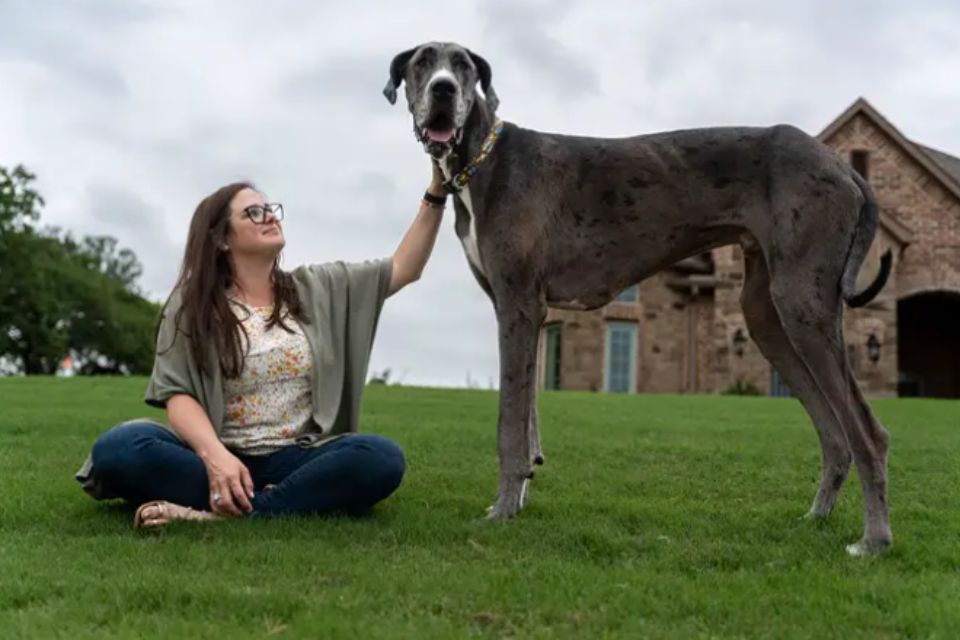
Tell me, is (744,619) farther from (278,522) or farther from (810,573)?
(278,522)

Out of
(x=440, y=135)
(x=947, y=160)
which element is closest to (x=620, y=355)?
(x=947, y=160)

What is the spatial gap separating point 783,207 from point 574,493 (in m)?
2.22

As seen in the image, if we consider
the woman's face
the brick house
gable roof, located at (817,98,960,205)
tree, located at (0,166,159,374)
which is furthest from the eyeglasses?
tree, located at (0,166,159,374)

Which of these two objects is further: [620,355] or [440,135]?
[620,355]

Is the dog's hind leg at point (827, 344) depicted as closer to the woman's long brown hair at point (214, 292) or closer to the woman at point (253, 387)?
the woman at point (253, 387)

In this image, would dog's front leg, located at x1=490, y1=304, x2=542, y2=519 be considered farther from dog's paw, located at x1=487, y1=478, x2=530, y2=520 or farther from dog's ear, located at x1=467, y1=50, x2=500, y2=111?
dog's ear, located at x1=467, y1=50, x2=500, y2=111

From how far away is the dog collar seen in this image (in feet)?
17.3

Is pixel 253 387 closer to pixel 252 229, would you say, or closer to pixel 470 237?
pixel 252 229

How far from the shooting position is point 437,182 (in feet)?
18.1

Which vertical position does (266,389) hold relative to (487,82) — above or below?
below

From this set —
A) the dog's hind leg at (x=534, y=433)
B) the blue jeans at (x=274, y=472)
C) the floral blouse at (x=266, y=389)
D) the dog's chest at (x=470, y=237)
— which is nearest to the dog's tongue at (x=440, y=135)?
the dog's chest at (x=470, y=237)

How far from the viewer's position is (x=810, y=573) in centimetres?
402

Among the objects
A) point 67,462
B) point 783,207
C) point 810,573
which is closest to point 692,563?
point 810,573

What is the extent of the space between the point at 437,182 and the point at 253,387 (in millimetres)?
1461
